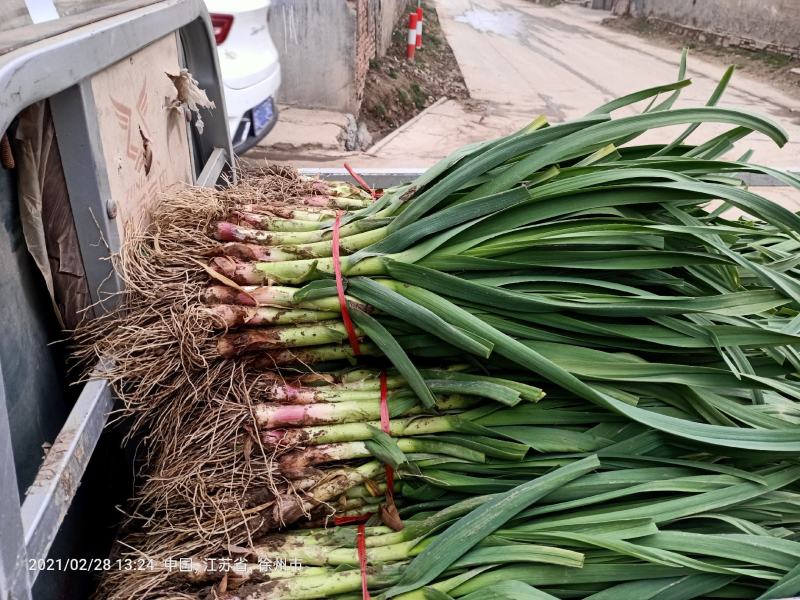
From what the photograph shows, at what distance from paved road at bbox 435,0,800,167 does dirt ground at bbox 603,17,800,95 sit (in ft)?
1.16

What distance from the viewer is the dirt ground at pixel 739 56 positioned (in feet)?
36.7

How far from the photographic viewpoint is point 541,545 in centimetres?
124

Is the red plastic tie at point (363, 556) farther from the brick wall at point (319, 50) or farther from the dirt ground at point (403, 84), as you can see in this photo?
the dirt ground at point (403, 84)

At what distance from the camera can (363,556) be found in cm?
131

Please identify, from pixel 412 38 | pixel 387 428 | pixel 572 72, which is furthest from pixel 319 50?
pixel 572 72

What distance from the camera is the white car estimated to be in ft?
12.2

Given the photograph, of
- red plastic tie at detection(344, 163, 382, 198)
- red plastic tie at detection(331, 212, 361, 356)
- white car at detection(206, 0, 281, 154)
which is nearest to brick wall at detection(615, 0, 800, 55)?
white car at detection(206, 0, 281, 154)

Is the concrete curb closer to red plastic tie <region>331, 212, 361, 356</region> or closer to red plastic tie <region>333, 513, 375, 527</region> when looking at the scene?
red plastic tie <region>331, 212, 361, 356</region>

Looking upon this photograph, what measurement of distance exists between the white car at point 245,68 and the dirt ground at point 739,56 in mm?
8034

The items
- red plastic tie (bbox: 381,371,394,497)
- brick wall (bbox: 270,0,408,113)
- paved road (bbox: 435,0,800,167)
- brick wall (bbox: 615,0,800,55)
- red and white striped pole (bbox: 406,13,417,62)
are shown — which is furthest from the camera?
brick wall (bbox: 615,0,800,55)

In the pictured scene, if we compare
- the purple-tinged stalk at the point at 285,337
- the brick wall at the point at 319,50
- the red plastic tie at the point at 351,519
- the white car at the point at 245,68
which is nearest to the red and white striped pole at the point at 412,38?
the brick wall at the point at 319,50

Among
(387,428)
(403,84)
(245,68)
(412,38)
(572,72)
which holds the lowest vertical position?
(572,72)

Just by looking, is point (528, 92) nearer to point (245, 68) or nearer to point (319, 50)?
point (319, 50)

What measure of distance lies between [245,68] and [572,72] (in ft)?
30.1
